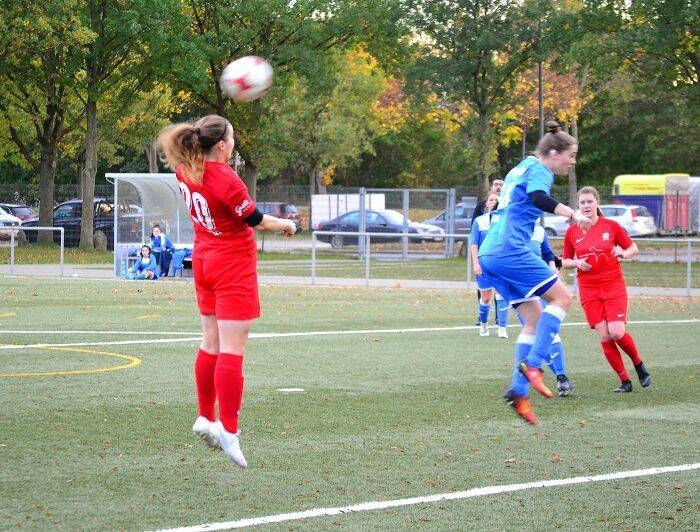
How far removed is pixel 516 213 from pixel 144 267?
20833 mm

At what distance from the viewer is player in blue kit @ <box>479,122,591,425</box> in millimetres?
8492

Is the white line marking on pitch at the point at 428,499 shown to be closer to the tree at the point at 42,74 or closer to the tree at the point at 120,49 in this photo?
the tree at the point at 42,74

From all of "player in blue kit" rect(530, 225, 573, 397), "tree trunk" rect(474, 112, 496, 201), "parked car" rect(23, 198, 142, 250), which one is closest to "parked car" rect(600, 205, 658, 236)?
"tree trunk" rect(474, 112, 496, 201)

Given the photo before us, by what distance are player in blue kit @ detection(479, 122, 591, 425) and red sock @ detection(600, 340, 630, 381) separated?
212cm

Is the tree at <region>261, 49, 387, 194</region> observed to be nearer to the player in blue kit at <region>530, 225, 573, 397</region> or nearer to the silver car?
the silver car

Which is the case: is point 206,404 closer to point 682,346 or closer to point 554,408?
point 554,408

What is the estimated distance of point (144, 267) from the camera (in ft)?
93.8

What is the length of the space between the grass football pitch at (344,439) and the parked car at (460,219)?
2786 cm

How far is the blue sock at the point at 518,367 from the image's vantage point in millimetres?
8547

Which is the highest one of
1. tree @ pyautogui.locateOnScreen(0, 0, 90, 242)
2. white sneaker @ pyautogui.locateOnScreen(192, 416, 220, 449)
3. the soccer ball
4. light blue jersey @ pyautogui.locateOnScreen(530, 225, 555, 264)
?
tree @ pyautogui.locateOnScreen(0, 0, 90, 242)

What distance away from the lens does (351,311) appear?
792 inches

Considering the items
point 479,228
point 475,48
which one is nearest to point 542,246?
point 479,228

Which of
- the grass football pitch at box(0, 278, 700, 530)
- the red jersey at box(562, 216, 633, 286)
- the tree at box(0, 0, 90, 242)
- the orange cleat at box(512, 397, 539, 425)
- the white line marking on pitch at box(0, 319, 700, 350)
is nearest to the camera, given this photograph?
the grass football pitch at box(0, 278, 700, 530)

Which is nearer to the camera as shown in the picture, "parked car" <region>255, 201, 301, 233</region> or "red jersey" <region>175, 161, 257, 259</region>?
"red jersey" <region>175, 161, 257, 259</region>
